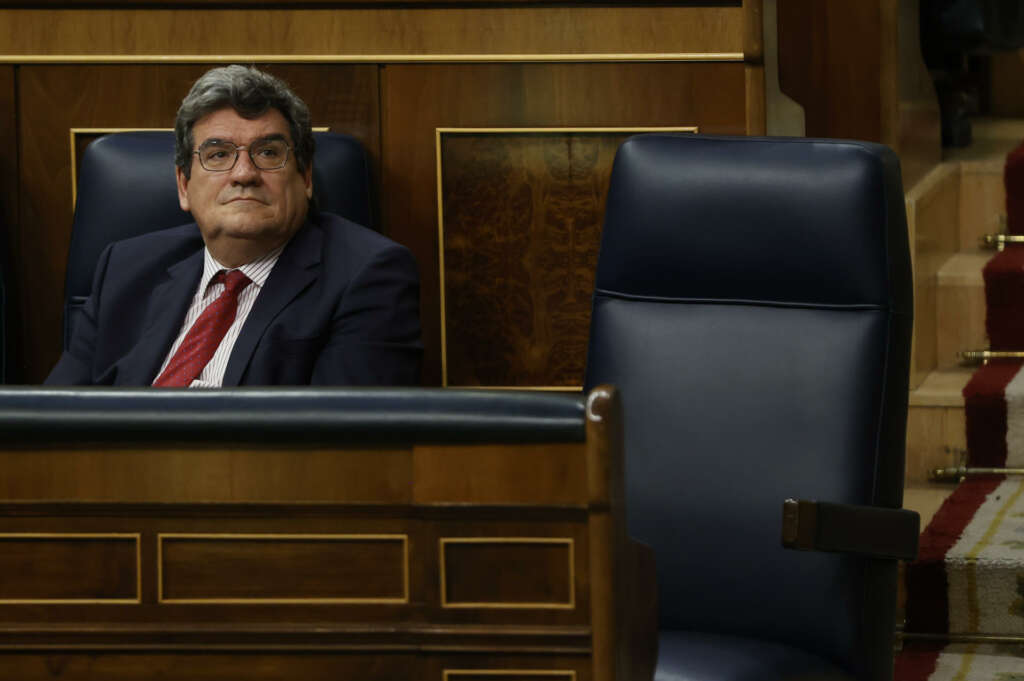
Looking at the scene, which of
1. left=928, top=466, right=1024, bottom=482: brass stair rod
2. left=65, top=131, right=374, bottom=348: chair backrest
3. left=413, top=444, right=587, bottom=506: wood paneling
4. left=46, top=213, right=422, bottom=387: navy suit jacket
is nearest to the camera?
left=413, top=444, right=587, bottom=506: wood paneling

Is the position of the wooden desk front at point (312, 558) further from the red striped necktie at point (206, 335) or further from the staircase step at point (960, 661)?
the staircase step at point (960, 661)

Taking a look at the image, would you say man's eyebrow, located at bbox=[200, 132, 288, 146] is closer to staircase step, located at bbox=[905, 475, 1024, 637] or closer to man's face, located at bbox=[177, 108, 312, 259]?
man's face, located at bbox=[177, 108, 312, 259]

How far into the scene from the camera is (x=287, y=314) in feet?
6.66

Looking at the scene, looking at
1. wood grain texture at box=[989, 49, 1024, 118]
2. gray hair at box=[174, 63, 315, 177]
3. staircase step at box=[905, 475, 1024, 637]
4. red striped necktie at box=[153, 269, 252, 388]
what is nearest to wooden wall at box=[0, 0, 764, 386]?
gray hair at box=[174, 63, 315, 177]

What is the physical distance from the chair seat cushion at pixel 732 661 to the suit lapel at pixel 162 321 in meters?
0.79

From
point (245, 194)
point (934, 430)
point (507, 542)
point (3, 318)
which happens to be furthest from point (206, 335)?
point (934, 430)

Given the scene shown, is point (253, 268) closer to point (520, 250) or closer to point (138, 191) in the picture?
point (138, 191)

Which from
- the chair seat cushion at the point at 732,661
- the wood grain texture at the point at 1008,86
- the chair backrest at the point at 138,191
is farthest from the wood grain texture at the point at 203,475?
the wood grain texture at the point at 1008,86

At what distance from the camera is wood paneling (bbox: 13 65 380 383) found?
7.64 ft

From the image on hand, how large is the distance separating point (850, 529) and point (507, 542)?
2.41 feet

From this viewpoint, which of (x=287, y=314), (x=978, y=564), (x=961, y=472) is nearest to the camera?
(x=287, y=314)

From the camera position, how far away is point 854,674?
68.0 inches

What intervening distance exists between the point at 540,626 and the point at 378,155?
1.42 m

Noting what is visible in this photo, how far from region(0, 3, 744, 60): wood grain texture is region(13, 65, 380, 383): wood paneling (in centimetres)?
4
